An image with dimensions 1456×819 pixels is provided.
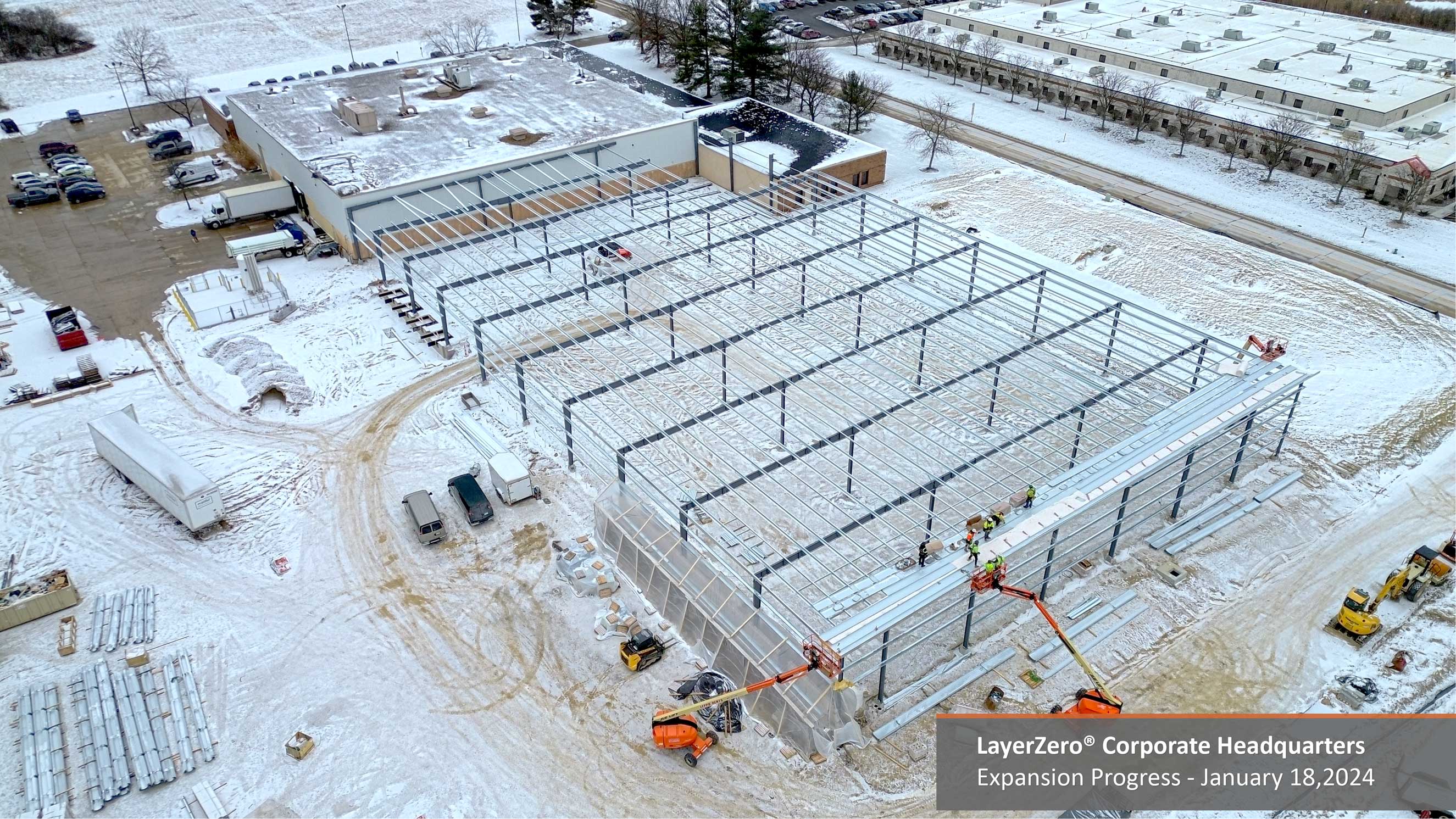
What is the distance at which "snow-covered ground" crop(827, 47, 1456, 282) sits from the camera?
37.5 metres

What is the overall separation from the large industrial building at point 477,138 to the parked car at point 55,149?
6980mm

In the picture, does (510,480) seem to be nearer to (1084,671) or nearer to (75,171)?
(1084,671)

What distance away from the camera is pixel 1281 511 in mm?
24422

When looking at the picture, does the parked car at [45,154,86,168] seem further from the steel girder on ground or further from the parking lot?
the steel girder on ground

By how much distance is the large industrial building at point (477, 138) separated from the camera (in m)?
36.4

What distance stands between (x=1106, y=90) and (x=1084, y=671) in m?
38.2

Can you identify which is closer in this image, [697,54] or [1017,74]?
[697,54]

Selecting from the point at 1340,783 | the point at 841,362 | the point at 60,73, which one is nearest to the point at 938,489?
the point at 841,362

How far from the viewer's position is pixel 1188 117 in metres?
46.0

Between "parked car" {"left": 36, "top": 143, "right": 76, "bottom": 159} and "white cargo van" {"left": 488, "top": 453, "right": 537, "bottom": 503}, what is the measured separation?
1432 inches

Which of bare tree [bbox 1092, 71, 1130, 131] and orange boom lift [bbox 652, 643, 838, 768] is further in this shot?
bare tree [bbox 1092, 71, 1130, 131]

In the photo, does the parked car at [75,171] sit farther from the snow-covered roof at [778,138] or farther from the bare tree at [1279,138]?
the bare tree at [1279,138]
